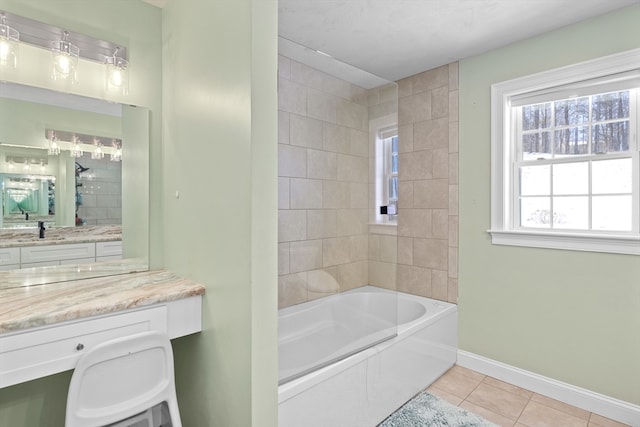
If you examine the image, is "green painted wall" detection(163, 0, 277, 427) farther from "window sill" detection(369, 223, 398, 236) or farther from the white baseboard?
the white baseboard

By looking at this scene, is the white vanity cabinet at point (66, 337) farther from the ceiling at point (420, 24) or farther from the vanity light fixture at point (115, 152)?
the ceiling at point (420, 24)

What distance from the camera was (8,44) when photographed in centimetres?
149

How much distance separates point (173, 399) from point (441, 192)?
2.40 meters

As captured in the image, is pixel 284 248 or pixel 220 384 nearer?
pixel 220 384

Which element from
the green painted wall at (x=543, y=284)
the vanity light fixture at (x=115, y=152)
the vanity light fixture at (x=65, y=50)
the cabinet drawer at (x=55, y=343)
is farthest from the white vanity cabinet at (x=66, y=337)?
the green painted wall at (x=543, y=284)

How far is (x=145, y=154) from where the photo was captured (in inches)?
74.0


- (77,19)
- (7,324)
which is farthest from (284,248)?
(77,19)

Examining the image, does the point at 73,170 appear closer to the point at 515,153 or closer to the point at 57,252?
the point at 57,252

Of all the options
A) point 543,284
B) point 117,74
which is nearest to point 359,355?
point 543,284

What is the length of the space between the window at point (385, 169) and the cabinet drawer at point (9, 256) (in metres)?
2.32

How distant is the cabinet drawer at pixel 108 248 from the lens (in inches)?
68.4

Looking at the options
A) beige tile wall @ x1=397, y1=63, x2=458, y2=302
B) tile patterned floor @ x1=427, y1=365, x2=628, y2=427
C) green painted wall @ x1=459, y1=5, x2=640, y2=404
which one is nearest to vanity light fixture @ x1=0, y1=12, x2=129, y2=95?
beige tile wall @ x1=397, y1=63, x2=458, y2=302

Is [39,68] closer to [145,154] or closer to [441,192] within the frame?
[145,154]

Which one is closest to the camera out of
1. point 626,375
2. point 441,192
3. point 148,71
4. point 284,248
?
point 148,71
